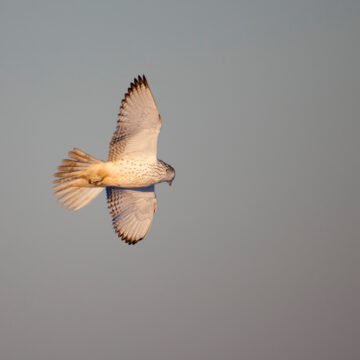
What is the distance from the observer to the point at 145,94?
12031 millimetres

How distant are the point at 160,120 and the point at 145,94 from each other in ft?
1.99

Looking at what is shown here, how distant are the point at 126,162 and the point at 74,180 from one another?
103cm

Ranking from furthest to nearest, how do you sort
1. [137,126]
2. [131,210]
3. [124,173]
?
[131,210]
[124,173]
[137,126]

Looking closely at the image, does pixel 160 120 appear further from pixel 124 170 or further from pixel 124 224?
pixel 124 224

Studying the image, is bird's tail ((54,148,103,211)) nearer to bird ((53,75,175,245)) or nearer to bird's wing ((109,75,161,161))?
bird ((53,75,175,245))

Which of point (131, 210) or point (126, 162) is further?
point (131, 210)

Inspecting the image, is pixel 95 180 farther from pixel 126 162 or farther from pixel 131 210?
pixel 131 210

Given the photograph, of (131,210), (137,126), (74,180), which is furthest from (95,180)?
(131,210)

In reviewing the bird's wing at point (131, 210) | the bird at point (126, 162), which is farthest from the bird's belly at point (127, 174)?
the bird's wing at point (131, 210)

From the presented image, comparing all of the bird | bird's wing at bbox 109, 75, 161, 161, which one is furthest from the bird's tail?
bird's wing at bbox 109, 75, 161, 161

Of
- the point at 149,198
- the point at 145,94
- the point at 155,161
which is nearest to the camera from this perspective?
the point at 145,94

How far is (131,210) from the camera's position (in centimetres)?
1371

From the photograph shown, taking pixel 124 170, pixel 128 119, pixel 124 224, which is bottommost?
pixel 124 224

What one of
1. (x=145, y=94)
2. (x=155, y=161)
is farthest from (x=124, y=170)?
(x=145, y=94)
